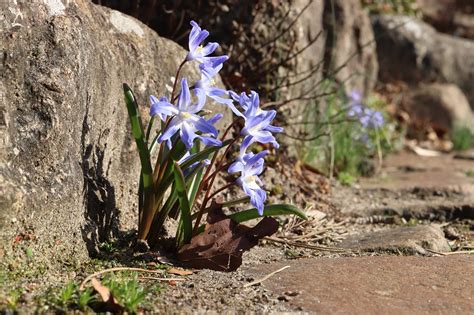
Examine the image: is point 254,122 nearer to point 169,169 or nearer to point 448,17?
point 169,169

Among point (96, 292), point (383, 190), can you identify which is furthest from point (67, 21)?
point (383, 190)

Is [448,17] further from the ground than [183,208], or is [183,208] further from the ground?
[448,17]

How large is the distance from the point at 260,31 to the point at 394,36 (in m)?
5.38

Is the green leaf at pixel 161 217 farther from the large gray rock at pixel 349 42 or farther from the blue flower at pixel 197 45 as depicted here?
the large gray rock at pixel 349 42

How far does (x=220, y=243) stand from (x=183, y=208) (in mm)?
192

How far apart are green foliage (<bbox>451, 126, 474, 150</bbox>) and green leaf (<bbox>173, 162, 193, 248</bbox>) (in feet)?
21.4

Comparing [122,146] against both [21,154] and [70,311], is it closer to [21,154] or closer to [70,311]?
[21,154]

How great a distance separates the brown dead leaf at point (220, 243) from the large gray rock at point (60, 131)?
35 centimetres

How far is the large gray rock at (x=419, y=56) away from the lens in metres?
9.64

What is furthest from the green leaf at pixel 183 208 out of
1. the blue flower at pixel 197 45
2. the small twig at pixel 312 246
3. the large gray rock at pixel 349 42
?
the large gray rock at pixel 349 42

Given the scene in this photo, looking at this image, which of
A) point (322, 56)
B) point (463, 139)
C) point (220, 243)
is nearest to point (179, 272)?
point (220, 243)

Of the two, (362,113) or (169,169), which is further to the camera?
(362,113)

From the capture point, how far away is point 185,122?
99.7 inches

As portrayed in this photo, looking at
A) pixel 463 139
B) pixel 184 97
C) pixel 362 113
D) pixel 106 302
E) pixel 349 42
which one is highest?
pixel 349 42
